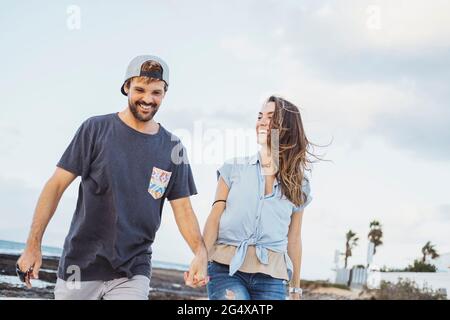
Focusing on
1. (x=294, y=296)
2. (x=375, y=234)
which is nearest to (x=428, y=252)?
(x=375, y=234)

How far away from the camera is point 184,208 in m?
3.83

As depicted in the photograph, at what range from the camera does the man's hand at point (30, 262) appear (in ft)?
11.1

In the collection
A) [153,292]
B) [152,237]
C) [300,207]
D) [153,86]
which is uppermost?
[153,86]

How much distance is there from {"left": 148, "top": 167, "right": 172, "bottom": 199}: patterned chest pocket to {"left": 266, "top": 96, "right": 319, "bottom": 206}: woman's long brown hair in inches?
27.3

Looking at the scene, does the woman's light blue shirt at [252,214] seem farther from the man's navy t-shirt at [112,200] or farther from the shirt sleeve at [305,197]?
the man's navy t-shirt at [112,200]

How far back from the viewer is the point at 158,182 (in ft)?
11.9

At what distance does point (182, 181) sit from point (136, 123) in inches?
15.5

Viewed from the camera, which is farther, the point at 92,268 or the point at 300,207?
the point at 300,207

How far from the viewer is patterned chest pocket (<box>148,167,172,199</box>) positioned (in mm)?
3609

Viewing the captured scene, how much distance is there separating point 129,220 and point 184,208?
38 cm

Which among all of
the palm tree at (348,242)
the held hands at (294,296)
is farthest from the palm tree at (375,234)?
the held hands at (294,296)

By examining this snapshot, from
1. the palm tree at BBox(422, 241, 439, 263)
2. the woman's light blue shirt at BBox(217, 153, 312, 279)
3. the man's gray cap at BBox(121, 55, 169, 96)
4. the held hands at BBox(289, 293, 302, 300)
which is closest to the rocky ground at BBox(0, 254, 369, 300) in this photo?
the palm tree at BBox(422, 241, 439, 263)
